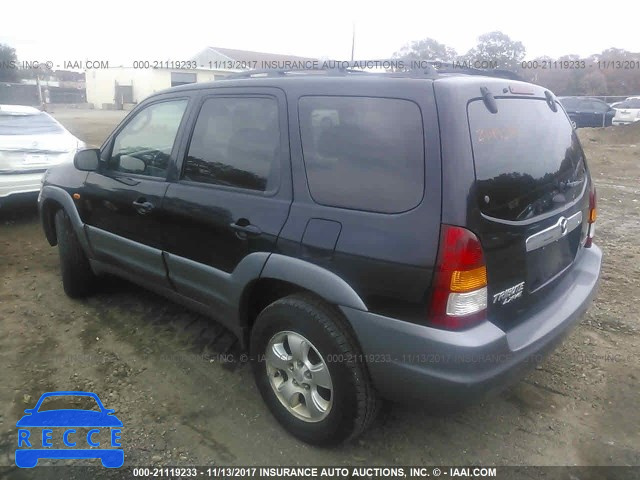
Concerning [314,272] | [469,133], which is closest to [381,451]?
[314,272]

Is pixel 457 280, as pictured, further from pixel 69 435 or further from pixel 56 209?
pixel 56 209

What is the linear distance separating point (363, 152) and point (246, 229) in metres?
0.74

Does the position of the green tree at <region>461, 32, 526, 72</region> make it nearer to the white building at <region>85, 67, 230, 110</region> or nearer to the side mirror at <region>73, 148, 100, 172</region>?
the white building at <region>85, 67, 230, 110</region>

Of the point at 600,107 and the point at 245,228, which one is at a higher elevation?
the point at 600,107

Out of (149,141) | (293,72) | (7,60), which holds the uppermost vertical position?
(7,60)

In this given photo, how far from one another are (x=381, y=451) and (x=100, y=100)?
50023mm

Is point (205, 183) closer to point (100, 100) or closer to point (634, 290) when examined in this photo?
point (634, 290)

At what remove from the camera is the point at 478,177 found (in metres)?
2.08

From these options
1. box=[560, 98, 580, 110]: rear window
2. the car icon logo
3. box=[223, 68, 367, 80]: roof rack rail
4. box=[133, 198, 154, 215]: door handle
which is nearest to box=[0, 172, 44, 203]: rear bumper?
box=[133, 198, 154, 215]: door handle

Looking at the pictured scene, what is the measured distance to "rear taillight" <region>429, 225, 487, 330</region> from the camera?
1998 mm

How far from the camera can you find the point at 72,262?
409 centimetres

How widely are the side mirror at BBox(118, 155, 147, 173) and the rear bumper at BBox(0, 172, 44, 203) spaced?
10.4 ft

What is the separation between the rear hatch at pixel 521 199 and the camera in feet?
6.94

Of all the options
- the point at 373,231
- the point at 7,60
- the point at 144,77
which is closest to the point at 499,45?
the point at 144,77
